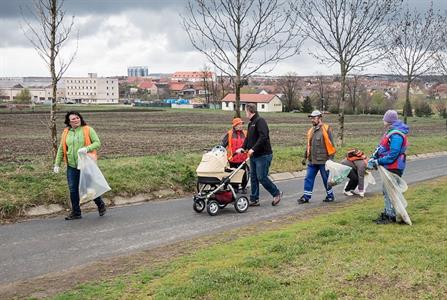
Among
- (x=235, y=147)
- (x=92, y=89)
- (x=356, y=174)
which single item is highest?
(x=92, y=89)

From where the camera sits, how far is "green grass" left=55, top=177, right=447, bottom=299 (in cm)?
539

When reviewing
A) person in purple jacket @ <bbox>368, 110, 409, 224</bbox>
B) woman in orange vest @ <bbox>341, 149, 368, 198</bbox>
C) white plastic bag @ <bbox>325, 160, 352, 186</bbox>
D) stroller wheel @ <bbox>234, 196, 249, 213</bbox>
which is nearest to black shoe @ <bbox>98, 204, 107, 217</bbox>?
stroller wheel @ <bbox>234, 196, 249, 213</bbox>

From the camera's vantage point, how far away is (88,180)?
33.0ft

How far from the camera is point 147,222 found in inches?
382

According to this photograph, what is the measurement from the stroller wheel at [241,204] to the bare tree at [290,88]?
99806mm

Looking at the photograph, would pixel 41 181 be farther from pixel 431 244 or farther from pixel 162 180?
pixel 431 244

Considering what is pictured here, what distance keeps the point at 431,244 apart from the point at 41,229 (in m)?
6.17

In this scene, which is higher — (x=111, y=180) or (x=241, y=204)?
(x=111, y=180)

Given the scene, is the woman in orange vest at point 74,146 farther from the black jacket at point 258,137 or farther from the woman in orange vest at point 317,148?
the woman in orange vest at point 317,148

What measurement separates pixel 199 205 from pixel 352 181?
14.2 ft

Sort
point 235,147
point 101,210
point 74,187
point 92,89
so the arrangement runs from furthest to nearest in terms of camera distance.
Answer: point 92,89
point 235,147
point 101,210
point 74,187

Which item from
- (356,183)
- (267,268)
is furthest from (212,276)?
(356,183)

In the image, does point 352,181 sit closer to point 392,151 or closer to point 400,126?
point 392,151

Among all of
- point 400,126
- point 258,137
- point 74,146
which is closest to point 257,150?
point 258,137
